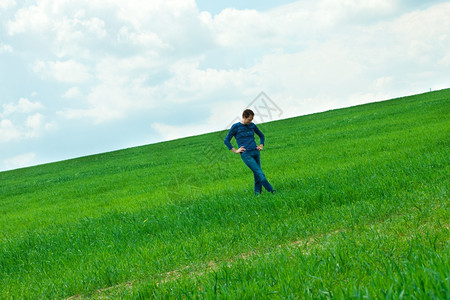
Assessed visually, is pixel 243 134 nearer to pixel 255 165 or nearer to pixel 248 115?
pixel 248 115

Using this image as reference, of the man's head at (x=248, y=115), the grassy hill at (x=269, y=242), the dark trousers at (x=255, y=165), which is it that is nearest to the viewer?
the grassy hill at (x=269, y=242)

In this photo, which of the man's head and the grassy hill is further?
the man's head

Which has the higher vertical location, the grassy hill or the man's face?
the man's face

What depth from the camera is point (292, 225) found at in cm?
673

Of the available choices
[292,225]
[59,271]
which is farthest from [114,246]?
[292,225]

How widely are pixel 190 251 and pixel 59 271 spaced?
7.90ft

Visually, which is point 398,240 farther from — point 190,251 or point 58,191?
point 58,191

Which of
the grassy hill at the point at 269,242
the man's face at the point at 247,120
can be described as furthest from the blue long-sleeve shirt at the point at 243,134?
the grassy hill at the point at 269,242

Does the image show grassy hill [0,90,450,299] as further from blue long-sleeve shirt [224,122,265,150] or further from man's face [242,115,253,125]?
man's face [242,115,253,125]

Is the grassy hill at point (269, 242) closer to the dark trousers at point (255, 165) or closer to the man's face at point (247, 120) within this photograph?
the dark trousers at point (255, 165)

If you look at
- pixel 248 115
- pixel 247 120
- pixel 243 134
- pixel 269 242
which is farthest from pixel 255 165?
pixel 269 242

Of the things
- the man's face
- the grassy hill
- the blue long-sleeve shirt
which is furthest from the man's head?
the grassy hill

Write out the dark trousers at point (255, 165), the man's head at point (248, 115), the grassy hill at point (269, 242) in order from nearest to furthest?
the grassy hill at point (269, 242) → the man's head at point (248, 115) → the dark trousers at point (255, 165)

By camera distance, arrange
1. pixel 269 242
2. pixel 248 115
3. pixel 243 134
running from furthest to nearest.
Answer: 1. pixel 243 134
2. pixel 248 115
3. pixel 269 242
